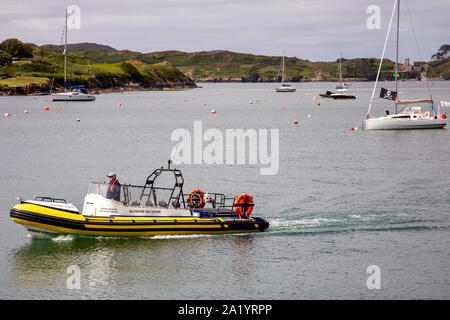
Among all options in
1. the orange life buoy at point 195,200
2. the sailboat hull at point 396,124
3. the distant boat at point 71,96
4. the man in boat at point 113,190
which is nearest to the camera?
the man in boat at point 113,190

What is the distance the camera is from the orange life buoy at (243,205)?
96.8 ft

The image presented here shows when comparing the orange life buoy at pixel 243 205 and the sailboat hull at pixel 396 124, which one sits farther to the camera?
the sailboat hull at pixel 396 124

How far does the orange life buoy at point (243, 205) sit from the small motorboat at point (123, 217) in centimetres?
46

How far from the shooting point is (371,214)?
32.9 metres

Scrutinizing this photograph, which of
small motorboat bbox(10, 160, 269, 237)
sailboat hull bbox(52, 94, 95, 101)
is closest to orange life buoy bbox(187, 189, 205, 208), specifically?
small motorboat bbox(10, 160, 269, 237)

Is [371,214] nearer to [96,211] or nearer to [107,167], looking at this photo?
[96,211]

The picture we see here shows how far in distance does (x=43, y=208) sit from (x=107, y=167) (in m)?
21.9

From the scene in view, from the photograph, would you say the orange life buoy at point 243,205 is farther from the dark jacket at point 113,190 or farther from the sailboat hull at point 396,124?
the sailboat hull at point 396,124

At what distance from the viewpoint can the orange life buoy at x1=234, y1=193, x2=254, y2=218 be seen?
29500mm

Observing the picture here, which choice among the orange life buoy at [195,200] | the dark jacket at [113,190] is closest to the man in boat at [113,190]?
the dark jacket at [113,190]

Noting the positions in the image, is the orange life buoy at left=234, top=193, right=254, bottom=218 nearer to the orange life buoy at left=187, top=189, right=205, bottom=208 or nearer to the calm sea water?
the calm sea water

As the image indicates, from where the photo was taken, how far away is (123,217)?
2778cm

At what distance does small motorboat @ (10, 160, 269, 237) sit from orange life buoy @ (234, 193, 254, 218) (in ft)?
1.50
